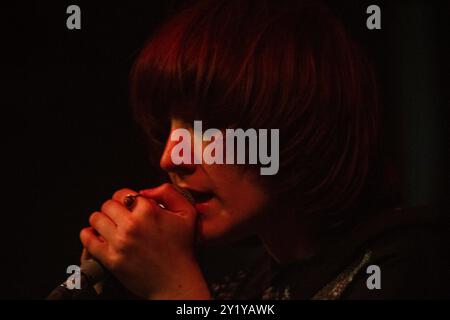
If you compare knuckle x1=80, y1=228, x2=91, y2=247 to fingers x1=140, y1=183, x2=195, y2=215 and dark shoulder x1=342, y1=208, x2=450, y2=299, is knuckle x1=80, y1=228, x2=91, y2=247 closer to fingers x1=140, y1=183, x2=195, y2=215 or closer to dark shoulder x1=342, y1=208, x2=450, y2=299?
fingers x1=140, y1=183, x2=195, y2=215

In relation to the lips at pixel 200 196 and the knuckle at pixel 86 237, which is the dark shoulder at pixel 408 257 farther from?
the knuckle at pixel 86 237

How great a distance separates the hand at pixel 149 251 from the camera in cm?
76

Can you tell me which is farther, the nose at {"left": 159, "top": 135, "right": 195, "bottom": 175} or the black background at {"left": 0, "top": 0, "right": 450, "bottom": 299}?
the black background at {"left": 0, "top": 0, "right": 450, "bottom": 299}

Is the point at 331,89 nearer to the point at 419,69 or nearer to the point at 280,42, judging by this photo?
the point at 280,42

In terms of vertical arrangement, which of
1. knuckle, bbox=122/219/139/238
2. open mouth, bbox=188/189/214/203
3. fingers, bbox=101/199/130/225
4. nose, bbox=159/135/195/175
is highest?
nose, bbox=159/135/195/175

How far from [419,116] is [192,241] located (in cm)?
42

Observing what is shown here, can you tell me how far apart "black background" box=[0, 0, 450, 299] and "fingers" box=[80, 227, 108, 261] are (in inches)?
6.0

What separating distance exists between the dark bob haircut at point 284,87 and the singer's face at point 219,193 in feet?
0.10

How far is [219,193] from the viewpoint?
80 centimetres

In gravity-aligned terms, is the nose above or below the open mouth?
above

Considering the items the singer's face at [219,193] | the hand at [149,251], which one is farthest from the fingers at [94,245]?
the singer's face at [219,193]

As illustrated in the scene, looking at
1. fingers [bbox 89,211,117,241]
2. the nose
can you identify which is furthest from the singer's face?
fingers [bbox 89,211,117,241]

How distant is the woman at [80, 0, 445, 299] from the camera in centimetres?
76

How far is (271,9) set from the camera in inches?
31.6
